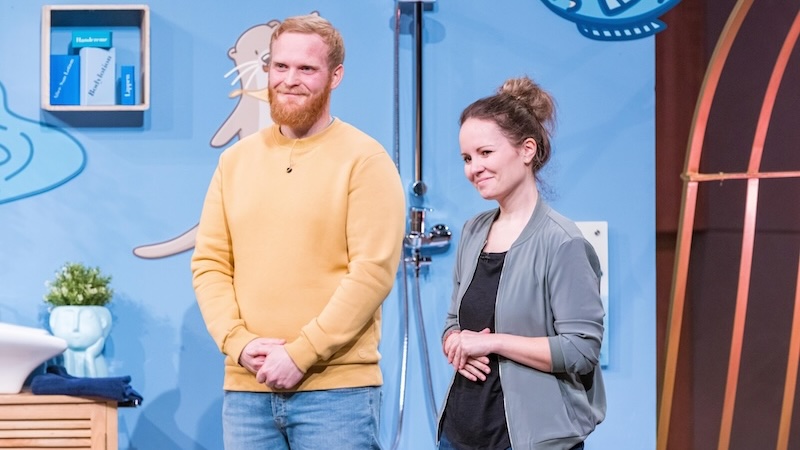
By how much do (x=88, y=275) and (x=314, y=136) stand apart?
34.5 inches

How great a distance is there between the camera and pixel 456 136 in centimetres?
283

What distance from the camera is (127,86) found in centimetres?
277

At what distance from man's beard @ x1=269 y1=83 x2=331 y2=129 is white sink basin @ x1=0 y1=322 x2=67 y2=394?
83 cm

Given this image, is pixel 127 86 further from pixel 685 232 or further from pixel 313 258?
pixel 685 232

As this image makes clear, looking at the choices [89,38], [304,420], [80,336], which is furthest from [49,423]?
[89,38]

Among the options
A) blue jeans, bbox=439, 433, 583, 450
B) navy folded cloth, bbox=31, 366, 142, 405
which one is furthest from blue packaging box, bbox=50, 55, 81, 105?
blue jeans, bbox=439, 433, 583, 450

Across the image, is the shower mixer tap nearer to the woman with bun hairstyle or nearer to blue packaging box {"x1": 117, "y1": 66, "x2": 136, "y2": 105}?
blue packaging box {"x1": 117, "y1": 66, "x2": 136, "y2": 105}

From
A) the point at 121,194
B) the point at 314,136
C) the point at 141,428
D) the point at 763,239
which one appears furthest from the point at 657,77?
the point at 141,428

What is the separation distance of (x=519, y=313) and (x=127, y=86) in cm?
156

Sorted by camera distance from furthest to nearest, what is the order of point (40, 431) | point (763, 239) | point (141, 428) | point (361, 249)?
point (763, 239)
point (141, 428)
point (40, 431)
point (361, 249)

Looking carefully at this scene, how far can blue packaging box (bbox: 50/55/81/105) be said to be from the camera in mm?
2746

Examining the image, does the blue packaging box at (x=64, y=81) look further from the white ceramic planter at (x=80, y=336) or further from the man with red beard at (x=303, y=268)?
the man with red beard at (x=303, y=268)

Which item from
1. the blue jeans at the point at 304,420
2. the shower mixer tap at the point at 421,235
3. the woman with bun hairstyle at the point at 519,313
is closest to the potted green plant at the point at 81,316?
the blue jeans at the point at 304,420

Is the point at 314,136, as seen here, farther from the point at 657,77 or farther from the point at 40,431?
the point at 657,77
